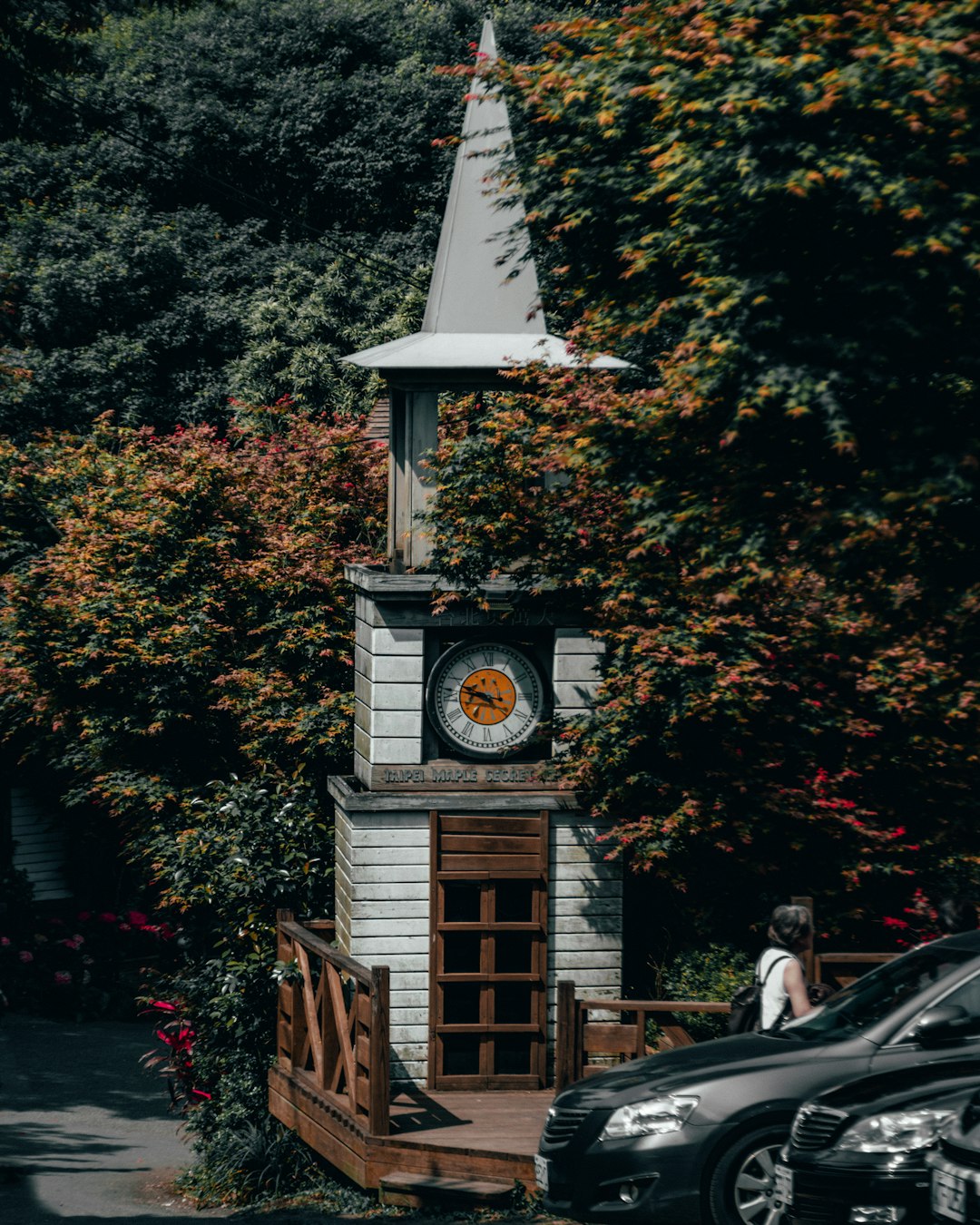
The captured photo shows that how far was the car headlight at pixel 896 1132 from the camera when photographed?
21.7 feet

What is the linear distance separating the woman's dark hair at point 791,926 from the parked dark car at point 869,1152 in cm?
166

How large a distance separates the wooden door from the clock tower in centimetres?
1

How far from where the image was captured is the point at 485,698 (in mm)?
11734

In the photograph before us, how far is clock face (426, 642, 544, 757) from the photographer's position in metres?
11.7

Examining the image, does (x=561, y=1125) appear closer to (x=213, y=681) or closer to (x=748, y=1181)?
(x=748, y=1181)

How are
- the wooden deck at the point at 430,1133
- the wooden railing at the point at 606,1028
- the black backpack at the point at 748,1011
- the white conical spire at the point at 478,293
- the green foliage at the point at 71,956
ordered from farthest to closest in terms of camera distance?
1. the green foliage at the point at 71,956
2. the white conical spire at the point at 478,293
3. the wooden railing at the point at 606,1028
4. the wooden deck at the point at 430,1133
5. the black backpack at the point at 748,1011

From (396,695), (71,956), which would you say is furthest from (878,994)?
(71,956)

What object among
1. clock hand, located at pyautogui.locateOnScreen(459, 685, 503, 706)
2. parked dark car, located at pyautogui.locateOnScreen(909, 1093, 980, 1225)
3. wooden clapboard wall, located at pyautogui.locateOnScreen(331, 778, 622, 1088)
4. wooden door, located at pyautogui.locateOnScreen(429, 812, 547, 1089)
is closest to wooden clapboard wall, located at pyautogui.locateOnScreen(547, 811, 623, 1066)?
wooden clapboard wall, located at pyautogui.locateOnScreen(331, 778, 622, 1088)

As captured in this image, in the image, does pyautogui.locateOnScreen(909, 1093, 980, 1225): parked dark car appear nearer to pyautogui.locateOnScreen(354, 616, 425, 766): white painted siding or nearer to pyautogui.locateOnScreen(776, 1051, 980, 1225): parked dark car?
pyautogui.locateOnScreen(776, 1051, 980, 1225): parked dark car

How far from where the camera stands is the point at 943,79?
6.97 metres

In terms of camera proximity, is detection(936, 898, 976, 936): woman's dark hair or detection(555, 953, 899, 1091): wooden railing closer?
detection(936, 898, 976, 936): woman's dark hair

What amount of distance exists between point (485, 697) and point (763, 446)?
4044mm

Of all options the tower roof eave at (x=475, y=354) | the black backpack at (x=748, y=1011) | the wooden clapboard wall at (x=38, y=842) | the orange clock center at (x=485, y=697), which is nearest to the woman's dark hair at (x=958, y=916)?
the black backpack at (x=748, y=1011)

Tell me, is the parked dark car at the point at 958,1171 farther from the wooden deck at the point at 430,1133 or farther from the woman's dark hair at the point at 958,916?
the wooden deck at the point at 430,1133
